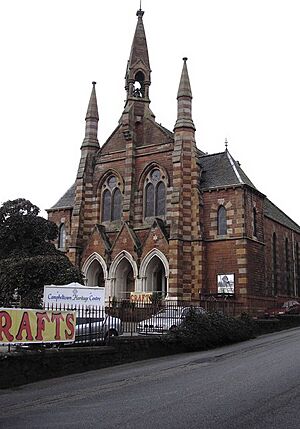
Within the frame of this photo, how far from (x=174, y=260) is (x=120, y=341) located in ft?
57.3

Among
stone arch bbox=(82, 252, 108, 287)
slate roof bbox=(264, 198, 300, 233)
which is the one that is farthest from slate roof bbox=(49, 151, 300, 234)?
stone arch bbox=(82, 252, 108, 287)

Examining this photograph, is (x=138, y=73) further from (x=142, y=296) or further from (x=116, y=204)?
(x=142, y=296)

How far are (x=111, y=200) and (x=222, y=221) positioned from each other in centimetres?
979

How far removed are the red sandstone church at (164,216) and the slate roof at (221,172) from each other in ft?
0.30

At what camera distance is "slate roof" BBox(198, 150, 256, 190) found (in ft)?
120

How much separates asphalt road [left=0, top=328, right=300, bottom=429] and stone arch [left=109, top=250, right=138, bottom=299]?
69.7 feet

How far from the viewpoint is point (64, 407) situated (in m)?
9.87

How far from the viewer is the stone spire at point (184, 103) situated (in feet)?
123

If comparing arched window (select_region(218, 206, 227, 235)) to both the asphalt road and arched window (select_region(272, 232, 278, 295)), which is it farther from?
the asphalt road

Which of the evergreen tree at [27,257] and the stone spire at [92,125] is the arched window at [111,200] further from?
the evergreen tree at [27,257]

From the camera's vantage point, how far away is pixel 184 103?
3806 cm

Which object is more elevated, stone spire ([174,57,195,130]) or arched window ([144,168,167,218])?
stone spire ([174,57,195,130])

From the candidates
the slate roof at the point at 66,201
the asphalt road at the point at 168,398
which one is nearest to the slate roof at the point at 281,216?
the slate roof at the point at 66,201

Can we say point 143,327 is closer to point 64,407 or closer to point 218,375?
point 218,375
